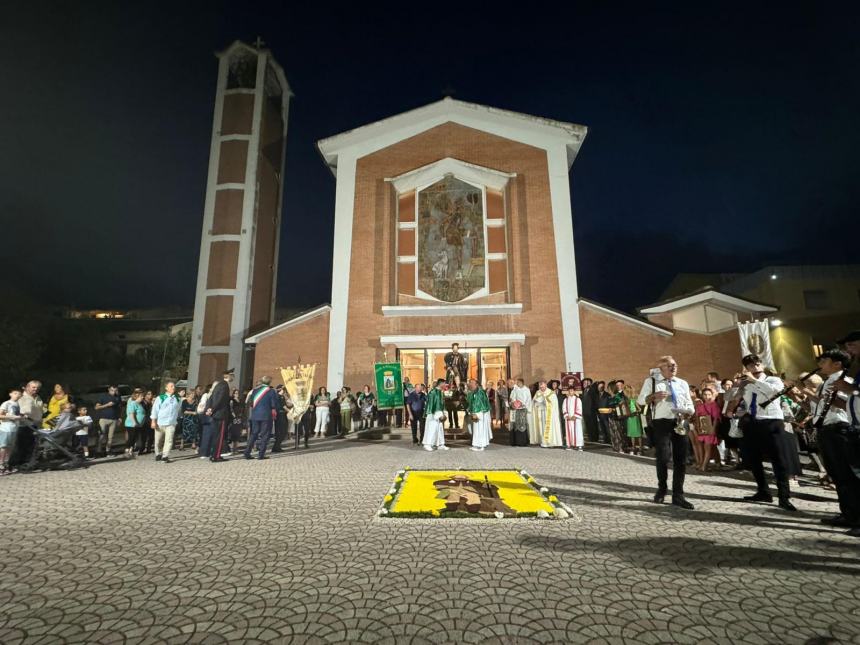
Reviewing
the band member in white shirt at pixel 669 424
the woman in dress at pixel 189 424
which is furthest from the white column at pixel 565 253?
the woman in dress at pixel 189 424

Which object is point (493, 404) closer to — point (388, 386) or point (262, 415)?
point (388, 386)

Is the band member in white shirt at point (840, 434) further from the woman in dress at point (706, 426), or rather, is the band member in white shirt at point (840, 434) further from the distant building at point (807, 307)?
the distant building at point (807, 307)

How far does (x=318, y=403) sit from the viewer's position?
15000mm

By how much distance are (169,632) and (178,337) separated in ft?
133

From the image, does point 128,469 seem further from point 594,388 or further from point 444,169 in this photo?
point 444,169

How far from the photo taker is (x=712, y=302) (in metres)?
16.4

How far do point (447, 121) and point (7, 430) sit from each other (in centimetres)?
1972

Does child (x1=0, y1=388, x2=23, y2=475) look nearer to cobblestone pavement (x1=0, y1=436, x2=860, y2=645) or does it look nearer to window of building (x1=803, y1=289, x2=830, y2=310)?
cobblestone pavement (x1=0, y1=436, x2=860, y2=645)

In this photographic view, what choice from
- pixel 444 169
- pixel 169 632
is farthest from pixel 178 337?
pixel 169 632

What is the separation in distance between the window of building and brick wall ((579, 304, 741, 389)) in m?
19.3

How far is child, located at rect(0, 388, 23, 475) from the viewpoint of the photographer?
8.11 meters

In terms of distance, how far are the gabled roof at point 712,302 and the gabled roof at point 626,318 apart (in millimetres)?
763

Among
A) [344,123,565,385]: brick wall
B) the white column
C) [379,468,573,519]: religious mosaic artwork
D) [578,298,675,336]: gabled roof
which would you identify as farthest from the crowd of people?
[578,298,675,336]: gabled roof

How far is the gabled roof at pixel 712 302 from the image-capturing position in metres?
15.8
